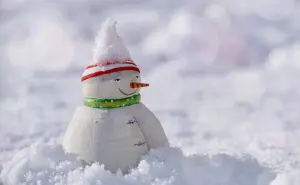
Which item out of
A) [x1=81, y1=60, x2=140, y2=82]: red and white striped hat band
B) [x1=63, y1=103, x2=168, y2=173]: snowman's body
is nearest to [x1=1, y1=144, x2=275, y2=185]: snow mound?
[x1=63, y1=103, x2=168, y2=173]: snowman's body

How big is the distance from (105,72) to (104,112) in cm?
18

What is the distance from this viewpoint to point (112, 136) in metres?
2.54

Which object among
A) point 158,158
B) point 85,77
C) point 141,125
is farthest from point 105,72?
point 158,158

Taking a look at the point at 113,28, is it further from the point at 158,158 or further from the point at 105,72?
the point at 158,158

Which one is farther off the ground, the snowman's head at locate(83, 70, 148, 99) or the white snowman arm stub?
the snowman's head at locate(83, 70, 148, 99)

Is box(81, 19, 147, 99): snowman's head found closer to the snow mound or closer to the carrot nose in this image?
the carrot nose

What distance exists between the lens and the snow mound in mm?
2465

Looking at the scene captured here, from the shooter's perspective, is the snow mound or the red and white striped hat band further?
the red and white striped hat band

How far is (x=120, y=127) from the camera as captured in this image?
8.39 feet

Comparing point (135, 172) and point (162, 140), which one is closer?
point (135, 172)

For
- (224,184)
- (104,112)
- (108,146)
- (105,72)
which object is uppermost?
(105,72)

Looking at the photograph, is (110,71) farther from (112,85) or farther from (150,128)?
(150,128)

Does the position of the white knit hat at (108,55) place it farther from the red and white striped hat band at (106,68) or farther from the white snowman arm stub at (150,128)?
the white snowman arm stub at (150,128)

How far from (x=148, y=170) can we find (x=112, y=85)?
1.36 ft
